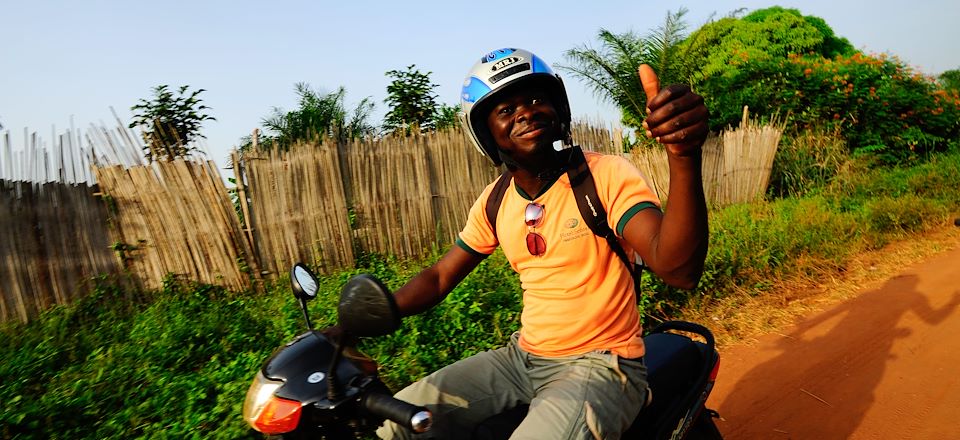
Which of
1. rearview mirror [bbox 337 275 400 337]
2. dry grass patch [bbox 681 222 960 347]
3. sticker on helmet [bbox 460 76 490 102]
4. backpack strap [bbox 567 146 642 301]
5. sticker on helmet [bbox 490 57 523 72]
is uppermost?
sticker on helmet [bbox 490 57 523 72]

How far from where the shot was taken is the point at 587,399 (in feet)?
5.32

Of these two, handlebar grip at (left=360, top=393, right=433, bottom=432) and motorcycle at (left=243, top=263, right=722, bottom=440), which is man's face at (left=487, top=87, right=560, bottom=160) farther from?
handlebar grip at (left=360, top=393, right=433, bottom=432)

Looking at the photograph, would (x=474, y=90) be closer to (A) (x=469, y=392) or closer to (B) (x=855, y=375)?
(A) (x=469, y=392)

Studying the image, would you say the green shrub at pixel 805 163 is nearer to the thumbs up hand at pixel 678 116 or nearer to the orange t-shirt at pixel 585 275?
the orange t-shirt at pixel 585 275

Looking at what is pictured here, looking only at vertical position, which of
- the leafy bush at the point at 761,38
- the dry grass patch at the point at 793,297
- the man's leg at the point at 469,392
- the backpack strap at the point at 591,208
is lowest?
the dry grass patch at the point at 793,297

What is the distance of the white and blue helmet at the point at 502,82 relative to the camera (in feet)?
6.46

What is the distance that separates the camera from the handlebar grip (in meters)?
1.25

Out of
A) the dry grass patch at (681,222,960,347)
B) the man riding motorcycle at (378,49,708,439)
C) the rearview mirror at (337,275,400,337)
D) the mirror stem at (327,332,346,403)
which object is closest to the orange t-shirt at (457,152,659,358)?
the man riding motorcycle at (378,49,708,439)

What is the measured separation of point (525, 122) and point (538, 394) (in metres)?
0.91

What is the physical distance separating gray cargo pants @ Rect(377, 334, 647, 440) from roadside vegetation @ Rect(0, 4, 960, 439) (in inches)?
64.0

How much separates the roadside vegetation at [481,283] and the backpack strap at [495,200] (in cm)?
172

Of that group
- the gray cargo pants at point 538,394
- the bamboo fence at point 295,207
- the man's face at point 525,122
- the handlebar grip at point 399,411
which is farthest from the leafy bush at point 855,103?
the handlebar grip at point 399,411

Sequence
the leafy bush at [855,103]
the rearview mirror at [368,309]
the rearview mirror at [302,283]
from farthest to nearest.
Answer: the leafy bush at [855,103], the rearview mirror at [302,283], the rearview mirror at [368,309]

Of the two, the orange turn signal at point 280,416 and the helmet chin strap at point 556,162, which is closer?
the orange turn signal at point 280,416
